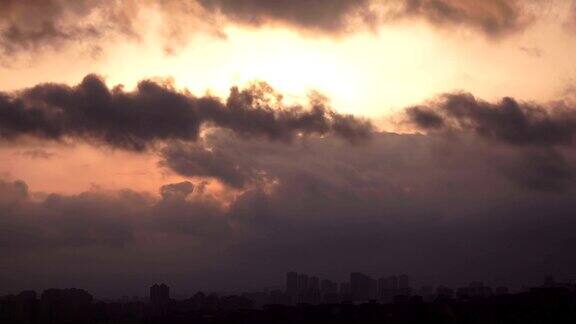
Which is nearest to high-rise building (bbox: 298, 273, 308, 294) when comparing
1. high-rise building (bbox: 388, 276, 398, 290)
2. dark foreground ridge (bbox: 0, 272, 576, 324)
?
high-rise building (bbox: 388, 276, 398, 290)

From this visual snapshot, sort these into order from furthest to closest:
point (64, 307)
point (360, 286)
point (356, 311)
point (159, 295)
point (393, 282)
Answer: point (393, 282) < point (360, 286) < point (159, 295) < point (64, 307) < point (356, 311)

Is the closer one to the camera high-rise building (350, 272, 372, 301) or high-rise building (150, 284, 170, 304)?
high-rise building (150, 284, 170, 304)

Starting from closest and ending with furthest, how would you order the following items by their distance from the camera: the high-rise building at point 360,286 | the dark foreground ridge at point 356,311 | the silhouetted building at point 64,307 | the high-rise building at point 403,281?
the dark foreground ridge at point 356,311, the silhouetted building at point 64,307, the high-rise building at point 360,286, the high-rise building at point 403,281

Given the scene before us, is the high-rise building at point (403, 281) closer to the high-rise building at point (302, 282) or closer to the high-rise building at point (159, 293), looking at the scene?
the high-rise building at point (302, 282)

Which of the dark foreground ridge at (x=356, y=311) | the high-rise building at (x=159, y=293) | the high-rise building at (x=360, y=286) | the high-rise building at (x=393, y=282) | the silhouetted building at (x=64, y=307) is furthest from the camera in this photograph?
the high-rise building at (x=393, y=282)

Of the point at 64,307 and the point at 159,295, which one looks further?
the point at 159,295

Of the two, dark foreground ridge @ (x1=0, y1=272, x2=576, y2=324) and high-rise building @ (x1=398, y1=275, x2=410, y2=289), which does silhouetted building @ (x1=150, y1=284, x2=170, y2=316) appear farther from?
high-rise building @ (x1=398, y1=275, x2=410, y2=289)

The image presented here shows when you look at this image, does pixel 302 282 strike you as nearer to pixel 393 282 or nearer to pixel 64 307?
pixel 393 282

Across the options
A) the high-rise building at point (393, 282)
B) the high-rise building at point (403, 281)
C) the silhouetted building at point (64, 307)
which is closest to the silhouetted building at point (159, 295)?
the silhouetted building at point (64, 307)

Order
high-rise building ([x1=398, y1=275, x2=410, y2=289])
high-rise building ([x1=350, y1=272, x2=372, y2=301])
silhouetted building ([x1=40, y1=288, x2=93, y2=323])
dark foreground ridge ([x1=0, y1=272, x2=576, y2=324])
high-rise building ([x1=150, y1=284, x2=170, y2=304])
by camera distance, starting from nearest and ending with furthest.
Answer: dark foreground ridge ([x1=0, y1=272, x2=576, y2=324])
silhouetted building ([x1=40, y1=288, x2=93, y2=323])
high-rise building ([x1=150, y1=284, x2=170, y2=304])
high-rise building ([x1=350, y1=272, x2=372, y2=301])
high-rise building ([x1=398, y1=275, x2=410, y2=289])

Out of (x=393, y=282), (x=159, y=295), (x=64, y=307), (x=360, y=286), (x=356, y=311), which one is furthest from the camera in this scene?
(x=393, y=282)

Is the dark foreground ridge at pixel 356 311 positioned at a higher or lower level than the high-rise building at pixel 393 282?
lower

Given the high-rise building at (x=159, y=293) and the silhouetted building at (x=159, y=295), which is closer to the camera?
the silhouetted building at (x=159, y=295)

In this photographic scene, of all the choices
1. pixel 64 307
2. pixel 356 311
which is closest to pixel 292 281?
pixel 64 307
